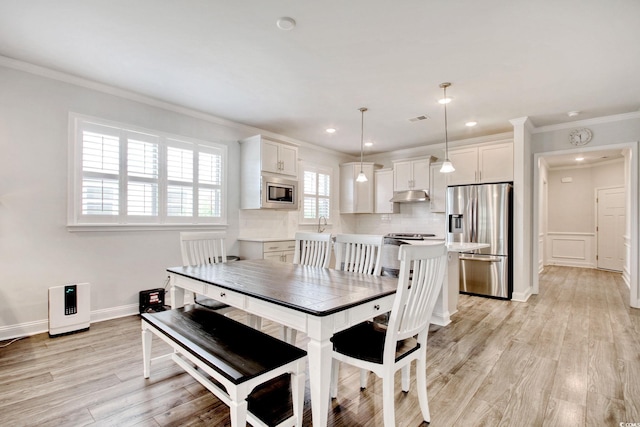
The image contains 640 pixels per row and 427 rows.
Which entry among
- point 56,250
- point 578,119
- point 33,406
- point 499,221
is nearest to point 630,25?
point 578,119

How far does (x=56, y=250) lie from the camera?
10.4ft

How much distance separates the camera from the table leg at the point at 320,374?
4.76 feet

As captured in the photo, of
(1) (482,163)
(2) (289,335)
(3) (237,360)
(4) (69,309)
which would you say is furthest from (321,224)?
(3) (237,360)

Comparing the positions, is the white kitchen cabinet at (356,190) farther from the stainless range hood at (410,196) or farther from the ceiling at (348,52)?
the ceiling at (348,52)

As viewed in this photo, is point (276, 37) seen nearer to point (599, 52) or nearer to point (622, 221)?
point (599, 52)

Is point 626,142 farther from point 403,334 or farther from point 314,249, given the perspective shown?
point 403,334

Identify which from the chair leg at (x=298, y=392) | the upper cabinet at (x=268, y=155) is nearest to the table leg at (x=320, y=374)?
the chair leg at (x=298, y=392)

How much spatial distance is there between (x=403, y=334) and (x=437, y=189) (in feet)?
14.3

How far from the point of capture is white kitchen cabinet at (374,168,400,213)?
6.21 meters

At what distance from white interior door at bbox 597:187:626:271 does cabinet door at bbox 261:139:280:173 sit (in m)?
7.46

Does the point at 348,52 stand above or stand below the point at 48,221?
above

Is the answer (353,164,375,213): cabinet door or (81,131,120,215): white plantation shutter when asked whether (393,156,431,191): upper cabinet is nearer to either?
(353,164,375,213): cabinet door

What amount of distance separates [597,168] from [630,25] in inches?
258

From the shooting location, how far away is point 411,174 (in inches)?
230
